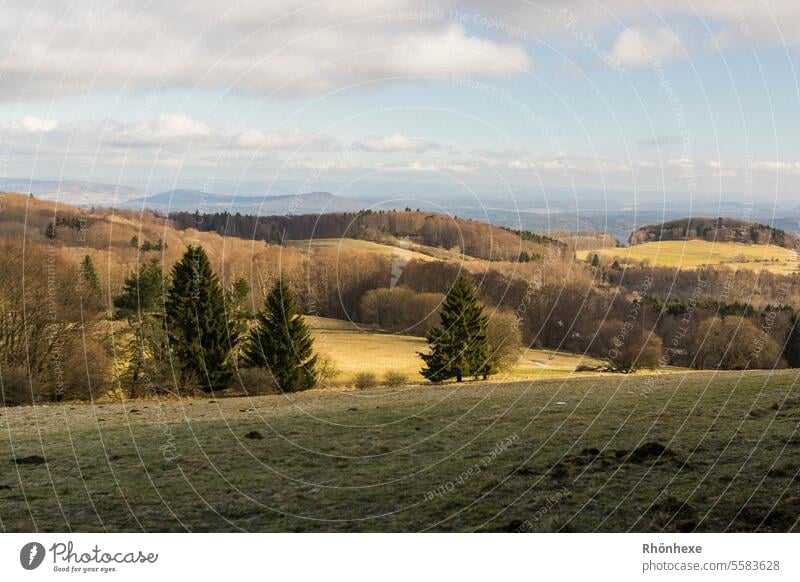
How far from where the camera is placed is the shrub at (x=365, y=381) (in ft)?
189

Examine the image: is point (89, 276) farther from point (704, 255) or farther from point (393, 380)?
point (704, 255)

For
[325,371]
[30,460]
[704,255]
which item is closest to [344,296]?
[325,371]

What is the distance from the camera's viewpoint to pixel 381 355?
79.1m

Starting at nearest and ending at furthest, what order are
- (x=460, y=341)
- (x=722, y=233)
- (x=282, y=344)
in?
(x=282, y=344)
(x=460, y=341)
(x=722, y=233)

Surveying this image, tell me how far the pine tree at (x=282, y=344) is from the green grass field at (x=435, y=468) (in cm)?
2594

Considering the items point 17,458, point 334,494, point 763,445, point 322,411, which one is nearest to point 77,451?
point 17,458

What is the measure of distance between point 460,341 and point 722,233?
2723 inches

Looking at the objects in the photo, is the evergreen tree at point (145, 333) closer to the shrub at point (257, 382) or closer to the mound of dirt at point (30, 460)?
the shrub at point (257, 382)

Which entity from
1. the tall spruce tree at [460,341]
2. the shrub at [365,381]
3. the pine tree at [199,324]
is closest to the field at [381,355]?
the tall spruce tree at [460,341]

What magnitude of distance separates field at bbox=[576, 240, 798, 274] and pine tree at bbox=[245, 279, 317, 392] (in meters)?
47.6

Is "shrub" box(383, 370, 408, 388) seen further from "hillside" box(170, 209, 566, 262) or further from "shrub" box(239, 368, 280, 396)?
"hillside" box(170, 209, 566, 262)

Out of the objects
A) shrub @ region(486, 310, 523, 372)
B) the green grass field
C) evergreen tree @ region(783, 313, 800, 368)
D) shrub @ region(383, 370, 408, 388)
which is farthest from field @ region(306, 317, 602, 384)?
the green grass field

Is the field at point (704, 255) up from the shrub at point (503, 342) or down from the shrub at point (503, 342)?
up
